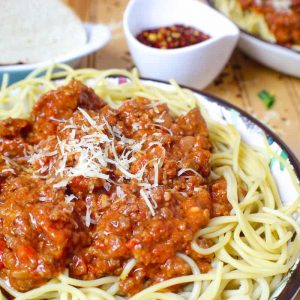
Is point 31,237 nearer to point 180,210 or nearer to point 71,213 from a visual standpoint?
point 71,213

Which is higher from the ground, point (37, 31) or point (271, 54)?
point (271, 54)

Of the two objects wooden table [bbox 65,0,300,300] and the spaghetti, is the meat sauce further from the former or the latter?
wooden table [bbox 65,0,300,300]

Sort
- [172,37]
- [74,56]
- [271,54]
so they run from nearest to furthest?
[74,56]
[271,54]
[172,37]

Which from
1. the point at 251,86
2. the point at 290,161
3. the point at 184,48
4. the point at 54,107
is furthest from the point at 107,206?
the point at 251,86

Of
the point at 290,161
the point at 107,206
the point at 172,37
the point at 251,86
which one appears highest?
the point at 290,161

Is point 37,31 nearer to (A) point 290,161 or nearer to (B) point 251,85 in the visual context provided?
(B) point 251,85

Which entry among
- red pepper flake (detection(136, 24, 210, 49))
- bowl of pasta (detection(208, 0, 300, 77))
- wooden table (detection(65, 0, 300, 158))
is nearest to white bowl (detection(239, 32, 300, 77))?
bowl of pasta (detection(208, 0, 300, 77))

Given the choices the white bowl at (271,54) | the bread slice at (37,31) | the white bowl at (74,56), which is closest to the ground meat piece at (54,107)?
the white bowl at (74,56)

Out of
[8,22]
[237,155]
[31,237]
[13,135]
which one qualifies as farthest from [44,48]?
[31,237]
